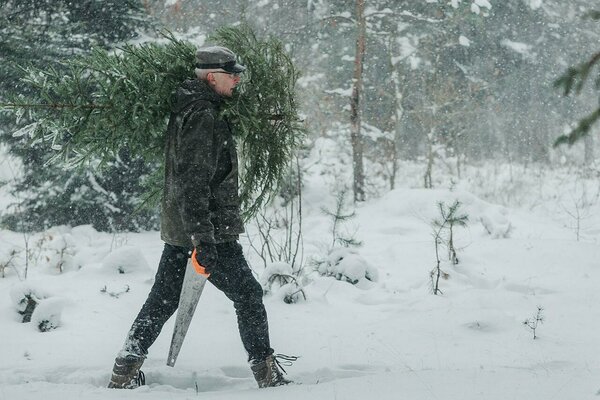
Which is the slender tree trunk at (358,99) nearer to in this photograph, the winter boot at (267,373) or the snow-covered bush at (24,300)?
the snow-covered bush at (24,300)

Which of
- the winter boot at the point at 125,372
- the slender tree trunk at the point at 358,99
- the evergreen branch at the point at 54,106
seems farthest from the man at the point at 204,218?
the slender tree trunk at the point at 358,99

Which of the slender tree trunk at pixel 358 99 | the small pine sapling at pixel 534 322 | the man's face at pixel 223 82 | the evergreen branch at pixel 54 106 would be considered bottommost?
the small pine sapling at pixel 534 322

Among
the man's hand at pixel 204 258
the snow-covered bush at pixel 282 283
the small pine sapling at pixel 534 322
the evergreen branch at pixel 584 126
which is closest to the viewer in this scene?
the evergreen branch at pixel 584 126

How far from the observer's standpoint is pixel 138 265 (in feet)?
18.7

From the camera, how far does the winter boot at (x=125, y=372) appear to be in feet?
9.87

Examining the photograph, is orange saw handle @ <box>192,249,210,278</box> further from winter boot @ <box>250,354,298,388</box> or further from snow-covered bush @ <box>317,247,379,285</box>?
snow-covered bush @ <box>317,247,379,285</box>

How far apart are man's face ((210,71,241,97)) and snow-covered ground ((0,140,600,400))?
A: 61.9 inches

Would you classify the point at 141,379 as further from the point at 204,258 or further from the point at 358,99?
the point at 358,99

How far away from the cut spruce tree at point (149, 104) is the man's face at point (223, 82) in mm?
90

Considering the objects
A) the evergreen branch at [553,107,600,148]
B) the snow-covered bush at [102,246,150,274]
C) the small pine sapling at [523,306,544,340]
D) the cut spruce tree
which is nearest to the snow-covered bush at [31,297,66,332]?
the cut spruce tree

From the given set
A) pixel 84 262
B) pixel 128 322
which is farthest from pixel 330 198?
pixel 128 322

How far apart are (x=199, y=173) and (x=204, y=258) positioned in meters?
0.43

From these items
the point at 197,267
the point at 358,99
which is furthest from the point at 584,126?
the point at 358,99

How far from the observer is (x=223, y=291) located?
3.08 metres
